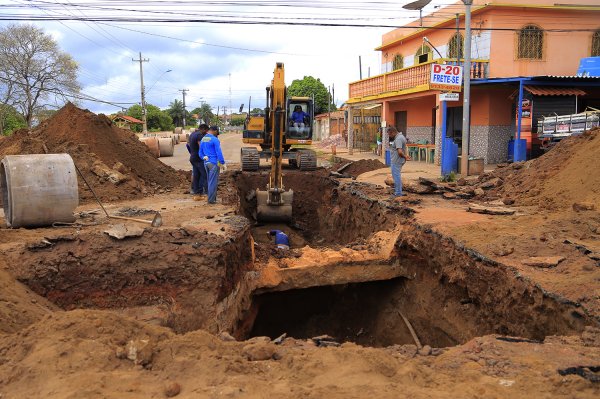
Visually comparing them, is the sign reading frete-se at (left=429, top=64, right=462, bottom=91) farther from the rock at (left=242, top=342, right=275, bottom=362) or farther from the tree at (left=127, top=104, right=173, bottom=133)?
the tree at (left=127, top=104, right=173, bottom=133)

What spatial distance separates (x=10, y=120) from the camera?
126 feet

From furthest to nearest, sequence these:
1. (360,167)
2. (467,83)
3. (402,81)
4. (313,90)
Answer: (313,90) → (402,81) → (360,167) → (467,83)

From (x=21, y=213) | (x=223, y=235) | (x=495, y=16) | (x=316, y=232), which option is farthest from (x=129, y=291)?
(x=495, y=16)

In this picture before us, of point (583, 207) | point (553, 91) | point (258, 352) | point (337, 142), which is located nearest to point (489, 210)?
point (583, 207)

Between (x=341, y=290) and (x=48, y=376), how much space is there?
6479 mm

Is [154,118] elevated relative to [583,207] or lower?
elevated

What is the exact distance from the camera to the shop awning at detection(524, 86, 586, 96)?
16250mm

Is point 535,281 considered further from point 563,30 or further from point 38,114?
point 38,114

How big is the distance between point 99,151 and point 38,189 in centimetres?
560

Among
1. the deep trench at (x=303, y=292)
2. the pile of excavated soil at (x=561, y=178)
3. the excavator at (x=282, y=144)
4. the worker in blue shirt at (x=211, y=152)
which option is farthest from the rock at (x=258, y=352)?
the excavator at (x=282, y=144)

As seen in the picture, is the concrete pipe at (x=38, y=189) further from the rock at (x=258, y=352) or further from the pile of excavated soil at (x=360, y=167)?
the pile of excavated soil at (x=360, y=167)

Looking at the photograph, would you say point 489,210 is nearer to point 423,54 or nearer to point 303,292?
point 303,292

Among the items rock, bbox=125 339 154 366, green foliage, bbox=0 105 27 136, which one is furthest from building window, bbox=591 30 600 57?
green foliage, bbox=0 105 27 136

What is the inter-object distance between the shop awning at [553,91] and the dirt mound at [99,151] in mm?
12085
